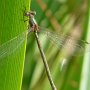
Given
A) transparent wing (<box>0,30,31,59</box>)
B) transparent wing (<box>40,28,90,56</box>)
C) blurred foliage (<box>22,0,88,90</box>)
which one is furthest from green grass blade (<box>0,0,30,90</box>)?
blurred foliage (<box>22,0,88,90</box>)

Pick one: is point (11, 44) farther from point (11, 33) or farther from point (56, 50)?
point (56, 50)

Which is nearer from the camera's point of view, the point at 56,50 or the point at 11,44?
the point at 11,44

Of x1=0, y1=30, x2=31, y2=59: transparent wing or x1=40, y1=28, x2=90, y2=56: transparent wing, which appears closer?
x1=0, y1=30, x2=31, y2=59: transparent wing

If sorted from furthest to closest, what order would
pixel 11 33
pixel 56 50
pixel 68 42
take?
pixel 56 50 → pixel 68 42 → pixel 11 33

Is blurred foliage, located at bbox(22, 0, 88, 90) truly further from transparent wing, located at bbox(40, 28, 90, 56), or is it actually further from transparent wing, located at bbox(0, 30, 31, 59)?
transparent wing, located at bbox(0, 30, 31, 59)

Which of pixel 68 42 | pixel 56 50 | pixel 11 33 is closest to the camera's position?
pixel 11 33

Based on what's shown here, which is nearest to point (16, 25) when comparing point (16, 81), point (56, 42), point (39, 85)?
point (16, 81)

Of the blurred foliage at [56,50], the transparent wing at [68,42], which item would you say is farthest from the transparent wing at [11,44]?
the blurred foliage at [56,50]

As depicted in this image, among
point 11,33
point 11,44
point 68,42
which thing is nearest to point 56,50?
point 68,42
